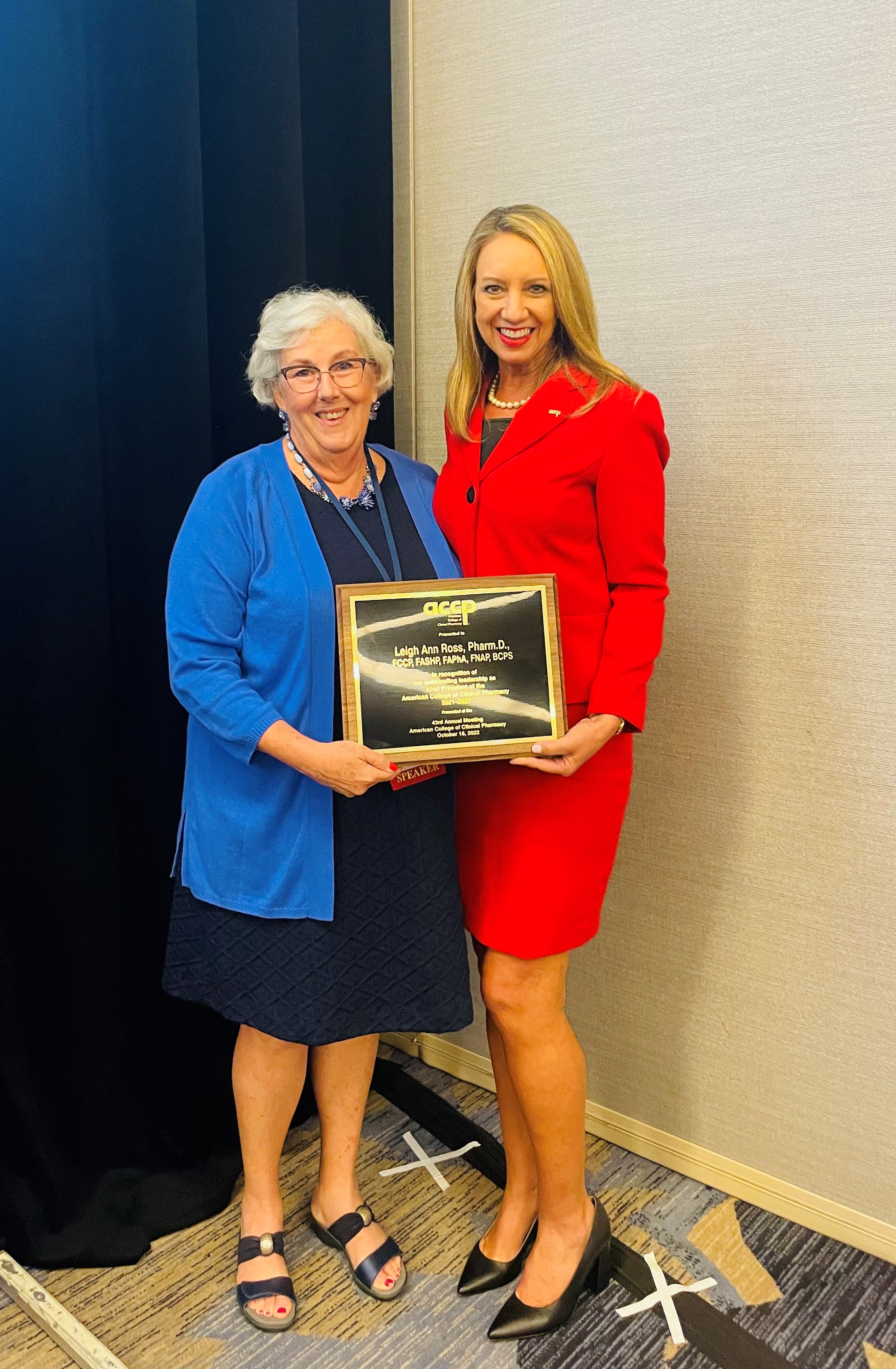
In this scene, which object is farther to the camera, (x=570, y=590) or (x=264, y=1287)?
(x=264, y=1287)

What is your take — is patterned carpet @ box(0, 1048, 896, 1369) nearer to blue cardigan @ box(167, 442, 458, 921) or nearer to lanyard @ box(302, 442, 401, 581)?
blue cardigan @ box(167, 442, 458, 921)

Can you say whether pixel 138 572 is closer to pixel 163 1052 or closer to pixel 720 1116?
pixel 163 1052

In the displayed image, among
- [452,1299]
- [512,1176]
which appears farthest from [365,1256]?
[512,1176]

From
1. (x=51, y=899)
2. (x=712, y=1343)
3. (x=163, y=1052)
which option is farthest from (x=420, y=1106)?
(x=51, y=899)

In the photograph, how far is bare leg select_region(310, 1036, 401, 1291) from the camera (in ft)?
6.00

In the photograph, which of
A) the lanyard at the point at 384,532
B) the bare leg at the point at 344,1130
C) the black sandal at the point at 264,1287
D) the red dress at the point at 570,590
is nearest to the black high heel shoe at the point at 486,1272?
the bare leg at the point at 344,1130

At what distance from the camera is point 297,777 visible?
1586 millimetres

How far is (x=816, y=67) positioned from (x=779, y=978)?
4.80 ft

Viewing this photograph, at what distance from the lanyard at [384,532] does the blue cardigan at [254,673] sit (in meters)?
0.05

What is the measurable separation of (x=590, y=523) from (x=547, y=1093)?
2.83ft

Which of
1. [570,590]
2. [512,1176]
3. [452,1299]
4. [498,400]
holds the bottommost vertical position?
[452,1299]

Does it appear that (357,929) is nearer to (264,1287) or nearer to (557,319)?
(264,1287)

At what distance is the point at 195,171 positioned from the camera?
1784 mm

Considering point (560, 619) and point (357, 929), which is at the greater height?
point (560, 619)
